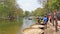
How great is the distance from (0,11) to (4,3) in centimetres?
629

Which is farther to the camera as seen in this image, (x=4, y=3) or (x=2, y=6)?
(x=4, y=3)

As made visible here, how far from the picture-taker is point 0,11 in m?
70.8

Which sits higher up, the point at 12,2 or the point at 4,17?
the point at 12,2

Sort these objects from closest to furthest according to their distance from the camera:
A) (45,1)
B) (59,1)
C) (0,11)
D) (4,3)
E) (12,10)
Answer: (59,1), (45,1), (0,11), (4,3), (12,10)

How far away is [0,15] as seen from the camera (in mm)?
73562

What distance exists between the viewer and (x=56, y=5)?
A: 3997 centimetres

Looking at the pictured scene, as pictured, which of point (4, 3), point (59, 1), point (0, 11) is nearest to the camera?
point (59, 1)

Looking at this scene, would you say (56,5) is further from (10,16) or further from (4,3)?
(10,16)

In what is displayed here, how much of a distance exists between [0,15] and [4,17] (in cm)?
586

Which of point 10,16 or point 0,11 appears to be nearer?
point 0,11

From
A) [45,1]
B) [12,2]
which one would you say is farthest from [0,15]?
[45,1]

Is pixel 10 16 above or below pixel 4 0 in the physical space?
below

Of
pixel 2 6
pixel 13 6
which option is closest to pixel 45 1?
pixel 2 6

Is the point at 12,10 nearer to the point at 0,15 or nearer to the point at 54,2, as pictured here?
the point at 0,15
